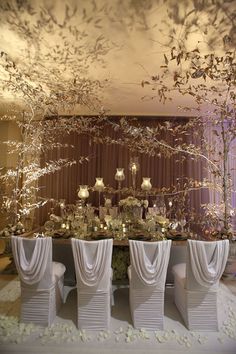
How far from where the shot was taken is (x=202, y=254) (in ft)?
8.04

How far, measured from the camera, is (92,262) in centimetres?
250

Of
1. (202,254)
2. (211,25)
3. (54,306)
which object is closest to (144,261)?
(202,254)

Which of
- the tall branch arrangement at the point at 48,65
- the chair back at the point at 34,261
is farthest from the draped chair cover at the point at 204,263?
the tall branch arrangement at the point at 48,65

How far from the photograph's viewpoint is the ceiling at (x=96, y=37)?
2.37m

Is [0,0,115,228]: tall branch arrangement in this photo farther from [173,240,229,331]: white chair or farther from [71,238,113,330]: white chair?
Result: [173,240,229,331]: white chair

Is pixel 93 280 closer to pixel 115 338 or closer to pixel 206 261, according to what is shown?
pixel 115 338

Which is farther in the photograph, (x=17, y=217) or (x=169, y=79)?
(x=17, y=217)

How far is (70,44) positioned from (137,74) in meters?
1.05

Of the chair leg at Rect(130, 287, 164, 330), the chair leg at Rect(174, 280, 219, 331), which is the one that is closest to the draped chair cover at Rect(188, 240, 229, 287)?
the chair leg at Rect(174, 280, 219, 331)

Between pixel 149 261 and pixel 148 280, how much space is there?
170mm

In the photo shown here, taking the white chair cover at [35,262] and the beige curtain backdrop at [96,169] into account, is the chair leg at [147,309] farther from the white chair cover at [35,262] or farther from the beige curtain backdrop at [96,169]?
the beige curtain backdrop at [96,169]

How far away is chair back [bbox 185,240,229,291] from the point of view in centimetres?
244

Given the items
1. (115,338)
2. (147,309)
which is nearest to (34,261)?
(115,338)

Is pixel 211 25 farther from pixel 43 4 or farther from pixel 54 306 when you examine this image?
pixel 54 306
